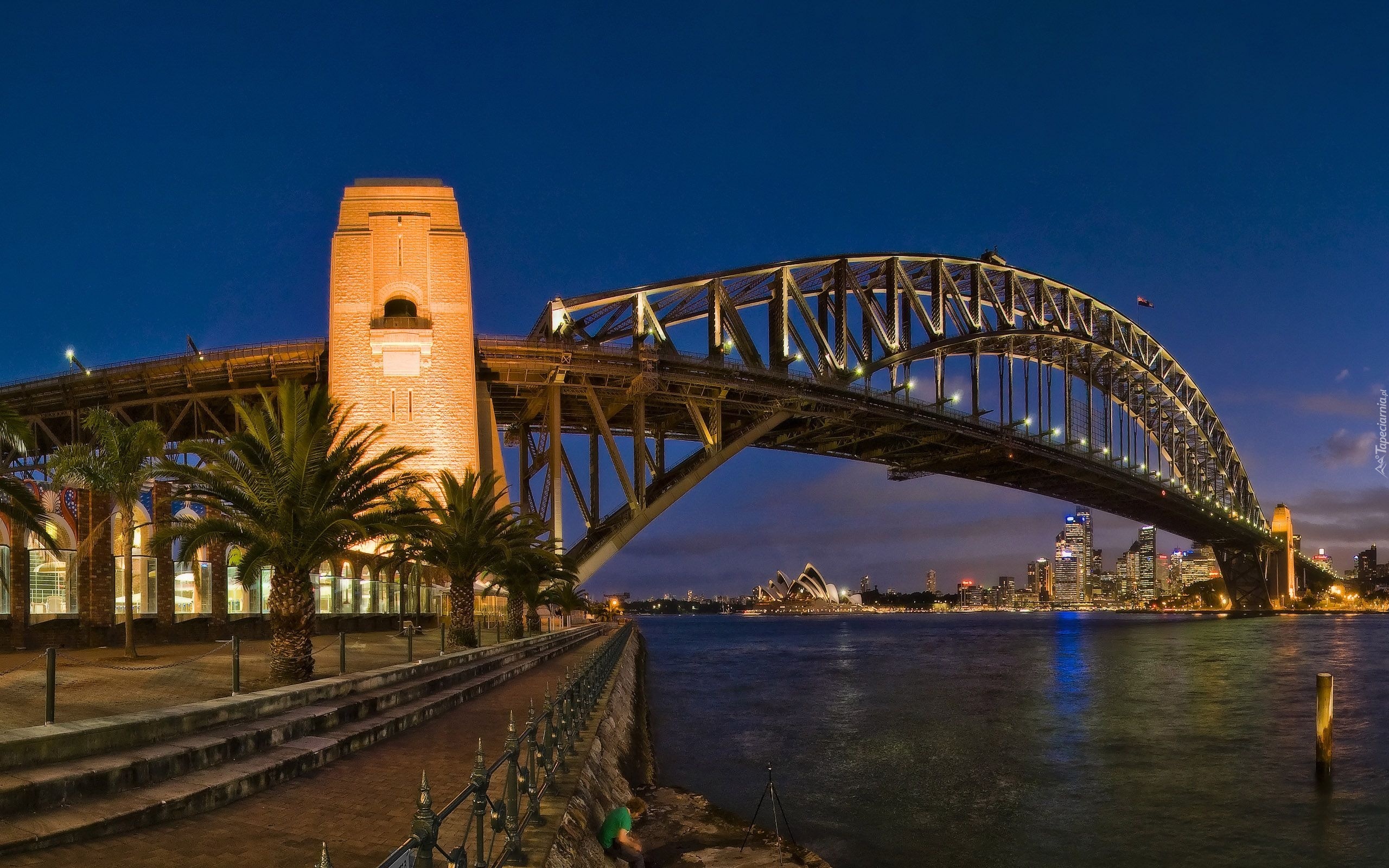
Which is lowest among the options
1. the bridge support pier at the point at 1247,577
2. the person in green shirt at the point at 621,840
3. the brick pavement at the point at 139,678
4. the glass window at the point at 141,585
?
the bridge support pier at the point at 1247,577

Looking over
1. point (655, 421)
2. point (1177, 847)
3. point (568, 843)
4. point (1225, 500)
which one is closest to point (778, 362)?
point (655, 421)

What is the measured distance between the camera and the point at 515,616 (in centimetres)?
3925

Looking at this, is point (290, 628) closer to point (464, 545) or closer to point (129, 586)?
point (129, 586)

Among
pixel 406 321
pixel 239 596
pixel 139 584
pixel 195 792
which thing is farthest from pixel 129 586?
pixel 406 321

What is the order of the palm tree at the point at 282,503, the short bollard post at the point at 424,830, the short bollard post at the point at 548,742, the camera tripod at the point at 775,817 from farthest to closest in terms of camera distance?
the palm tree at the point at 282,503 → the camera tripod at the point at 775,817 → the short bollard post at the point at 548,742 → the short bollard post at the point at 424,830

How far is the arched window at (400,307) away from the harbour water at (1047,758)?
19868 millimetres

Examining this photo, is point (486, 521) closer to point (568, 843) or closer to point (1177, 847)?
point (1177, 847)

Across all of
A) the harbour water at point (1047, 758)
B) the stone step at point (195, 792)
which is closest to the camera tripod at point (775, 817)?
the harbour water at point (1047, 758)

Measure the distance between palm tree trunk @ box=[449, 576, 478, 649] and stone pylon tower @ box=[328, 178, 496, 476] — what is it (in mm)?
12654

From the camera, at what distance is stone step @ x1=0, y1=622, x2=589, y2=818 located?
802 centimetres

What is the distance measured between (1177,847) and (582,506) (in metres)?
38.5

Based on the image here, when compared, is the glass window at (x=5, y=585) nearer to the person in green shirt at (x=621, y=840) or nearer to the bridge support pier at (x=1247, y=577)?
the person in green shirt at (x=621, y=840)

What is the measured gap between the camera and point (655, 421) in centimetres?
6356

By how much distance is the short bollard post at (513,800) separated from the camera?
7.52 metres
